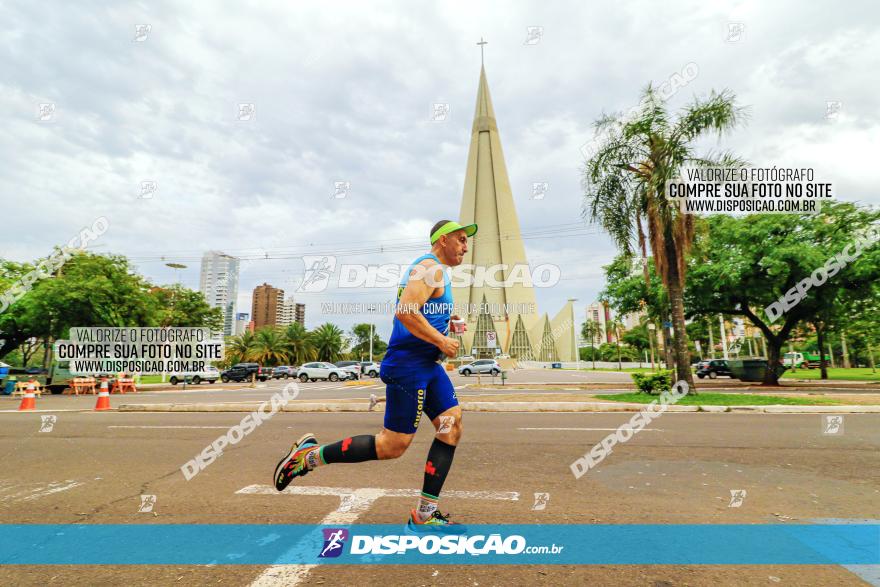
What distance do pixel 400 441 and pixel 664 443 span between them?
15.2 feet

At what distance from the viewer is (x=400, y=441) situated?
2848 mm

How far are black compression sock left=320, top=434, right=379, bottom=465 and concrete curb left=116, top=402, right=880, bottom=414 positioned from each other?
8.08 m

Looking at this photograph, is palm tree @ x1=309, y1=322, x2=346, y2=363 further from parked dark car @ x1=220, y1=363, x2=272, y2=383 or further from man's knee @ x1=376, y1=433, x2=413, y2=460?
man's knee @ x1=376, y1=433, x2=413, y2=460

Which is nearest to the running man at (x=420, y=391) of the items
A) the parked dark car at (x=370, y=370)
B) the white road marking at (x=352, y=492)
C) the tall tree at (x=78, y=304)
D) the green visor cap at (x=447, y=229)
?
the green visor cap at (x=447, y=229)

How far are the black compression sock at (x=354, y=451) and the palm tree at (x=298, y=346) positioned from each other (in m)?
58.2

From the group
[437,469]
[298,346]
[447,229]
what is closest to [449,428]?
[437,469]

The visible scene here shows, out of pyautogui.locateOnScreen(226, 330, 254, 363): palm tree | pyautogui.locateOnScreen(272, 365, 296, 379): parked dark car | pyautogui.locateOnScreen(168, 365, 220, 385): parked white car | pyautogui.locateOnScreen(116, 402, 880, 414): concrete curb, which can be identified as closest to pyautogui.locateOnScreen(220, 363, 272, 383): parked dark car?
pyautogui.locateOnScreen(168, 365, 220, 385): parked white car

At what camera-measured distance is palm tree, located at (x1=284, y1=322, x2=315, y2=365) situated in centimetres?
5841

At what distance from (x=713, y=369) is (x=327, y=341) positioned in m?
46.5

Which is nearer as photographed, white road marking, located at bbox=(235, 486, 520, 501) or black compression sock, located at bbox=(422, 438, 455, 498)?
black compression sock, located at bbox=(422, 438, 455, 498)

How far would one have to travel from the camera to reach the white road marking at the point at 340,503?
2221mm

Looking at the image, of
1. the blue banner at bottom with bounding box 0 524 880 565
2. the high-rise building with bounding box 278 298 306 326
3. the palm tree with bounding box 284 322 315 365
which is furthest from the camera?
the high-rise building with bounding box 278 298 306 326

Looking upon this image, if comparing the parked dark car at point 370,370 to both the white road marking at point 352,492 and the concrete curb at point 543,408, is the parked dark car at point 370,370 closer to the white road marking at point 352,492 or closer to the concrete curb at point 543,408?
the concrete curb at point 543,408

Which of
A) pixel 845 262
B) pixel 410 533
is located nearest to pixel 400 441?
pixel 410 533
